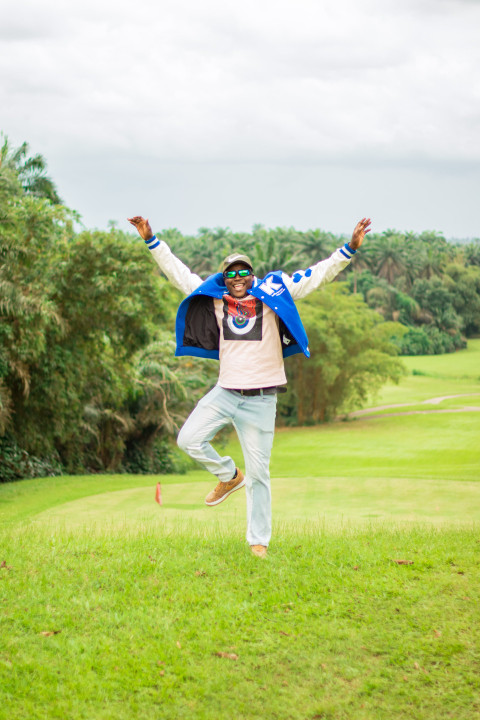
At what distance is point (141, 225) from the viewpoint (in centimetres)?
633

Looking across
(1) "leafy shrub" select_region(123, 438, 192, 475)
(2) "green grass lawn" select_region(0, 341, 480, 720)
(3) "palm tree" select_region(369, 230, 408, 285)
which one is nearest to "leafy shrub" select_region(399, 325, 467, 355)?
(3) "palm tree" select_region(369, 230, 408, 285)

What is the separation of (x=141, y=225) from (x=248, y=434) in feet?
6.80

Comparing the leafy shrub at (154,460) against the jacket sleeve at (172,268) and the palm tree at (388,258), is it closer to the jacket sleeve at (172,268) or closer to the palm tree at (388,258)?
the jacket sleeve at (172,268)

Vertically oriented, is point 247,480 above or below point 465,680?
above

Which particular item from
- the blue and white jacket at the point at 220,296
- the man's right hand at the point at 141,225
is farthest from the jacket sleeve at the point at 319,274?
the man's right hand at the point at 141,225

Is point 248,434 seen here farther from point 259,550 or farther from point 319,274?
point 319,274

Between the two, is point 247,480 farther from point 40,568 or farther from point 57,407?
point 57,407

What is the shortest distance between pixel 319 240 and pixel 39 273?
2183 inches

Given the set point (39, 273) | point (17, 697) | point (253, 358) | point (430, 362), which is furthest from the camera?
point (430, 362)

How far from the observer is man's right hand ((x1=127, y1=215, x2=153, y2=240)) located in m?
6.32

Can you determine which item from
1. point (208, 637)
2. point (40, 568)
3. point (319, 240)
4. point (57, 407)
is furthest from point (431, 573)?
point (319, 240)

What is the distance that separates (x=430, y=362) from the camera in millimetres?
56781

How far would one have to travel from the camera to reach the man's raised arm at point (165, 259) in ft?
20.8

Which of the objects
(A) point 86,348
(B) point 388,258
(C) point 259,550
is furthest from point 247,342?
(B) point 388,258
